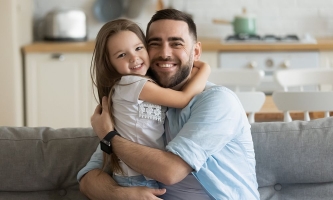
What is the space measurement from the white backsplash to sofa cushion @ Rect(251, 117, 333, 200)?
123 inches

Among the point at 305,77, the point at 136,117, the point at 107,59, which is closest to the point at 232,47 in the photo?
the point at 305,77

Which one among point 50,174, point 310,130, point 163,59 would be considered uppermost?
point 163,59

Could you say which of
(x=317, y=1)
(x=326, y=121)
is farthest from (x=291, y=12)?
(x=326, y=121)

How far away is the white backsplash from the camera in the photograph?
17.4 ft

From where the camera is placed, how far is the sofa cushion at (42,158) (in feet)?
7.44

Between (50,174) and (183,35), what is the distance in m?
0.68

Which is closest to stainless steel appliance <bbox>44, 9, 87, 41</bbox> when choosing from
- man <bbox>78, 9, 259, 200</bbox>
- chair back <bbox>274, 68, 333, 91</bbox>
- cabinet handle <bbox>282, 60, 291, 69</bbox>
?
cabinet handle <bbox>282, 60, 291, 69</bbox>

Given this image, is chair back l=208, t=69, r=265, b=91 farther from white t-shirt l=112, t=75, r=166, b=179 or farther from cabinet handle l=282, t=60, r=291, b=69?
white t-shirt l=112, t=75, r=166, b=179

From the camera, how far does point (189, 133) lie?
1.93m

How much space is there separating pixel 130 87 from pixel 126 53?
14 cm

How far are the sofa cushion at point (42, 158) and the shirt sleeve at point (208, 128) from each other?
501 mm

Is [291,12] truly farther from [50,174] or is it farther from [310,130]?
[50,174]

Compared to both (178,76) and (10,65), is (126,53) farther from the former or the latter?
(10,65)

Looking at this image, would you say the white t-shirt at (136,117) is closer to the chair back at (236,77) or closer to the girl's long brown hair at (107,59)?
the girl's long brown hair at (107,59)
